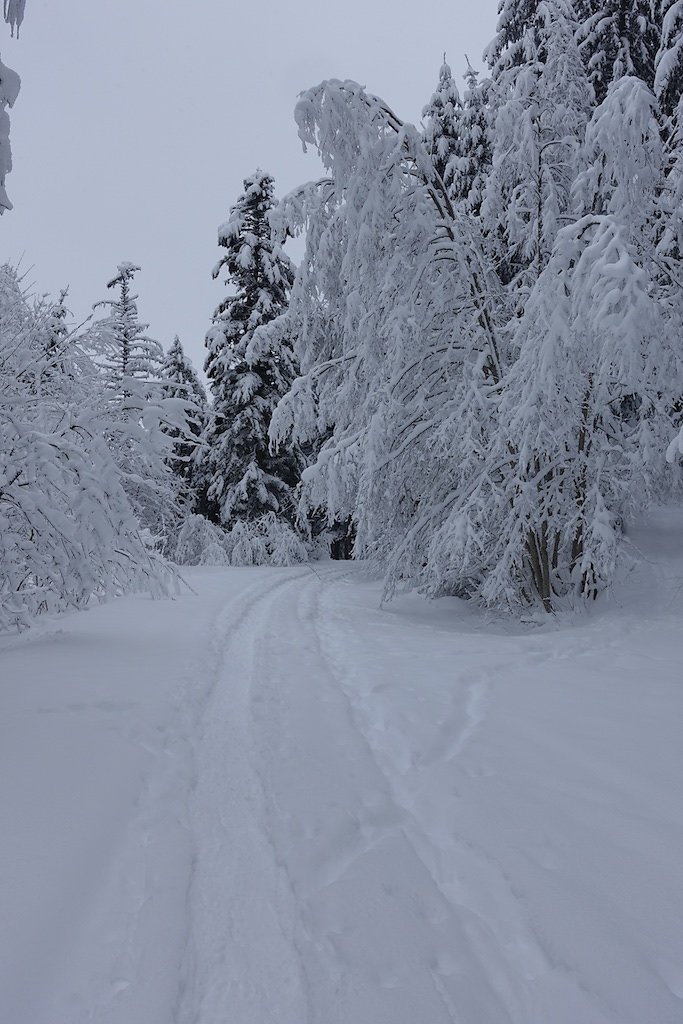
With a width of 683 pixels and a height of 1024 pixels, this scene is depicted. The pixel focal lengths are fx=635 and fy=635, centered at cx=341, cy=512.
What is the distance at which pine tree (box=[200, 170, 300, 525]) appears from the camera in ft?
68.5

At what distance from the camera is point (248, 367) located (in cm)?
2128

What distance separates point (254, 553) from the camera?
67.4ft

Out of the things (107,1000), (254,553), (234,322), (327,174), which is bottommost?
(107,1000)

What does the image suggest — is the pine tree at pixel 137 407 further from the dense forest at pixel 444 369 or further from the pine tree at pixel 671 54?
the pine tree at pixel 671 54

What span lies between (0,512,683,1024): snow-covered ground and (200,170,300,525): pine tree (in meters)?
15.3

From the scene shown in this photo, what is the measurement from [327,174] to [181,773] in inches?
314

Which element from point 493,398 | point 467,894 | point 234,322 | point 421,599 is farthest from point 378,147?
point 234,322

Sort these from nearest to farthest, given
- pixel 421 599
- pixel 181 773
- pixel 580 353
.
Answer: pixel 181 773
pixel 580 353
pixel 421 599

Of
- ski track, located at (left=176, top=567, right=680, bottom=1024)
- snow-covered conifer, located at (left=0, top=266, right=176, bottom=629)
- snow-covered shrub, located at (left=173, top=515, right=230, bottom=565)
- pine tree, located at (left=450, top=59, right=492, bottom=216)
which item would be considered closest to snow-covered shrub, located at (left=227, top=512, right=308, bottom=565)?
snow-covered shrub, located at (left=173, top=515, right=230, bottom=565)

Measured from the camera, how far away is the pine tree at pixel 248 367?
20.9m

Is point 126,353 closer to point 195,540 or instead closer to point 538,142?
point 538,142

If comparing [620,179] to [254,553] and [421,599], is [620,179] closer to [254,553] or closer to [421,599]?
[421,599]

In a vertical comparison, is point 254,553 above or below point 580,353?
below

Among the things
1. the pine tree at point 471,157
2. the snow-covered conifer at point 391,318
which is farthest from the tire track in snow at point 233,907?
the pine tree at point 471,157
